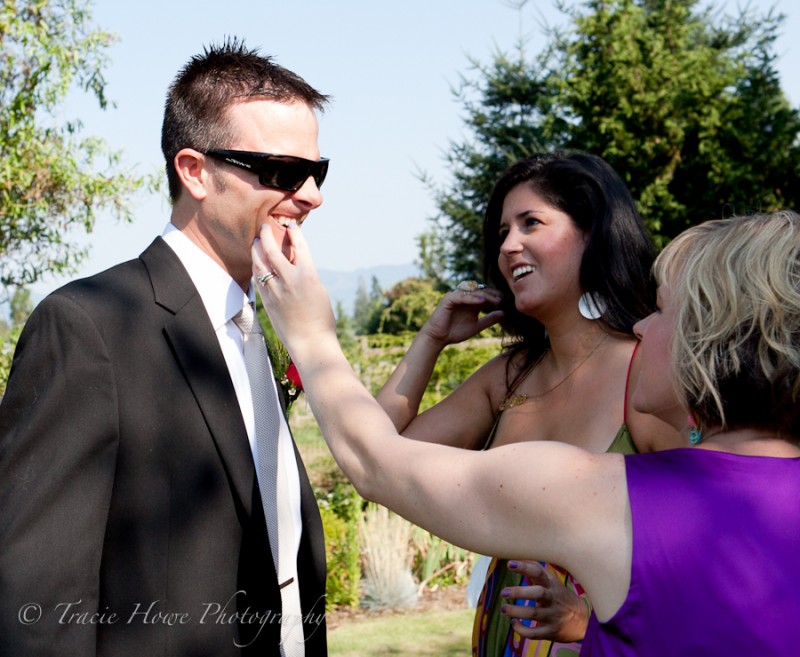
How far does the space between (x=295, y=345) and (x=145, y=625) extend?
75cm

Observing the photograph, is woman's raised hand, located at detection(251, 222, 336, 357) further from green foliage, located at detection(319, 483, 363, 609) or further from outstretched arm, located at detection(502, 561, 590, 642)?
green foliage, located at detection(319, 483, 363, 609)

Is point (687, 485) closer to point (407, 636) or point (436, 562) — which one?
point (407, 636)

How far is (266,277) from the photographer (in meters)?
2.17

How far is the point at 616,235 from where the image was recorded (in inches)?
126

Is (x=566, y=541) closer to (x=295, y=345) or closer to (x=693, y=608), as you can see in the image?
(x=693, y=608)

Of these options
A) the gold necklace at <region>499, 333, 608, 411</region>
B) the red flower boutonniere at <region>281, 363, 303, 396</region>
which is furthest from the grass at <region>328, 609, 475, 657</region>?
A: the red flower boutonniere at <region>281, 363, 303, 396</region>

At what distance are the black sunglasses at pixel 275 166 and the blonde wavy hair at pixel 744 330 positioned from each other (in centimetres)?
125

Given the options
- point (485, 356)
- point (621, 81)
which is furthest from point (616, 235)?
point (621, 81)

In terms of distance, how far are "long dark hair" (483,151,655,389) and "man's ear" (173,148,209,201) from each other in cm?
139

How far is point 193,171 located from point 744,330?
63.9 inches

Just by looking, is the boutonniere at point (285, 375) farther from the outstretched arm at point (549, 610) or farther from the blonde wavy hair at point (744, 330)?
the blonde wavy hair at point (744, 330)

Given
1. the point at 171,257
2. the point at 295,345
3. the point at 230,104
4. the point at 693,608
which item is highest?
the point at 230,104

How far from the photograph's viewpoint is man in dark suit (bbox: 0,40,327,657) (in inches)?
76.5

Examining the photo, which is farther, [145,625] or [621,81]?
[621,81]
